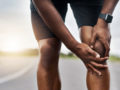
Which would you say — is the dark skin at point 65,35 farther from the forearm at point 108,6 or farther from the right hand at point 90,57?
the forearm at point 108,6

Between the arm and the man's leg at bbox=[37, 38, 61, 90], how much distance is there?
0.85 ft

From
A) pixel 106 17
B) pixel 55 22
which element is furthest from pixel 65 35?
pixel 106 17

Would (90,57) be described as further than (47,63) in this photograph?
No

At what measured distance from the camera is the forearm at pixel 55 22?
137cm

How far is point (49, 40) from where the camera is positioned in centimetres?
157

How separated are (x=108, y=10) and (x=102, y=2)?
86 mm

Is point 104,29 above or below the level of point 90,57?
above

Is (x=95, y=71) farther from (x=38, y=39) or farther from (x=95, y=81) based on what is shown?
(x=38, y=39)

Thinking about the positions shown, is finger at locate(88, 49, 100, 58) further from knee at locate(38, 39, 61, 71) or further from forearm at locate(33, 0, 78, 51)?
knee at locate(38, 39, 61, 71)

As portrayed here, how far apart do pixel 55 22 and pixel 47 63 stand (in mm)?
261

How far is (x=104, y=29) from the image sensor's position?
1.38m

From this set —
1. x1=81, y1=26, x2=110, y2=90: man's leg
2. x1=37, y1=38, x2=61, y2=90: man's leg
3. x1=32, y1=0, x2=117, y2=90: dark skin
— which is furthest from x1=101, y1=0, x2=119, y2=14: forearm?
x1=37, y1=38, x2=61, y2=90: man's leg

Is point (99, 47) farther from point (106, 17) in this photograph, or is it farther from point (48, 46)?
point (48, 46)

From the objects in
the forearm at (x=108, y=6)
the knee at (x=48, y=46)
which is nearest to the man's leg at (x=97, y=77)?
the forearm at (x=108, y=6)
